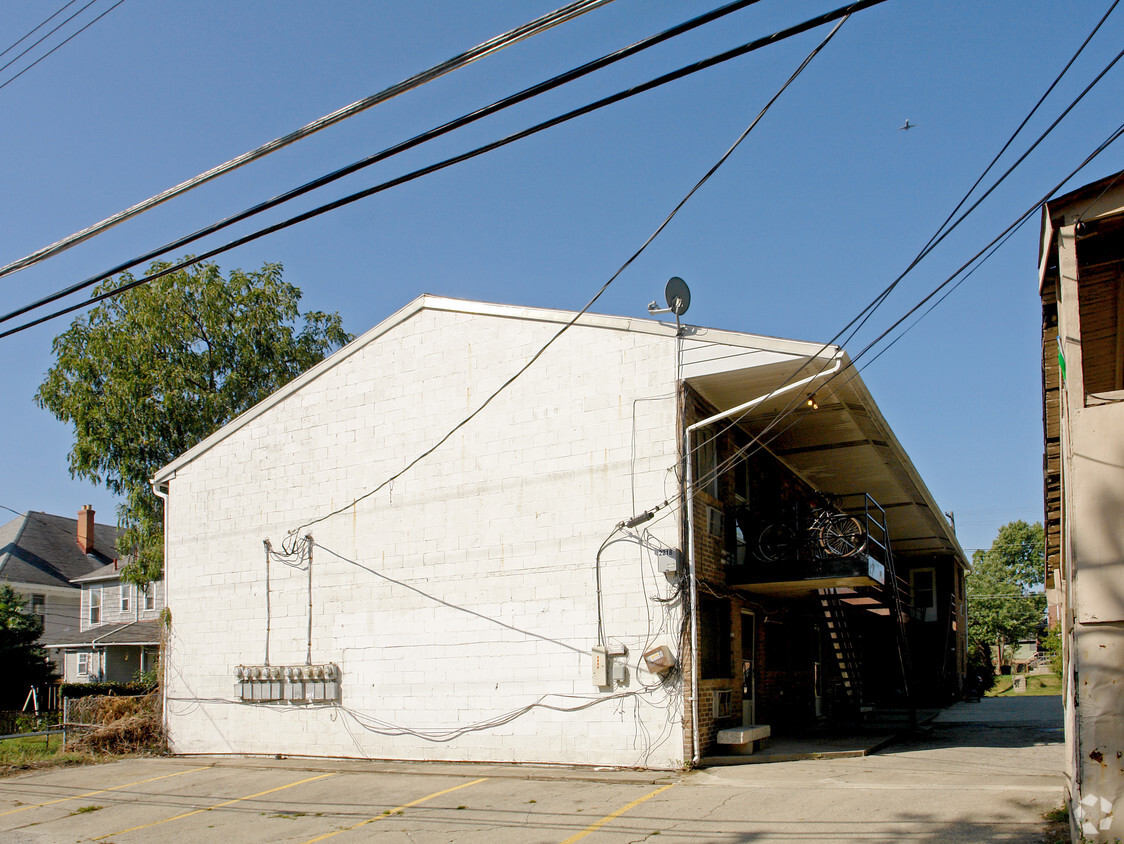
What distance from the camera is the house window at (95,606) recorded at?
126 ft

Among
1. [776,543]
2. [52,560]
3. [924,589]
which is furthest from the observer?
[52,560]

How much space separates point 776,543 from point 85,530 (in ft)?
132

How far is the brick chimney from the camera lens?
4544cm

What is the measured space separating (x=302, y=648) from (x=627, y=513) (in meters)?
A: 6.52

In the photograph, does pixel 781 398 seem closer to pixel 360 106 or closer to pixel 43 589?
pixel 360 106

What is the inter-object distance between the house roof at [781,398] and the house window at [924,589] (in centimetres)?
775

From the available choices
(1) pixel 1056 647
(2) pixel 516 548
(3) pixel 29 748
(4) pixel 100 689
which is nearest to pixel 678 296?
(2) pixel 516 548

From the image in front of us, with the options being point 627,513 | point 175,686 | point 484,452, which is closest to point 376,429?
point 484,452

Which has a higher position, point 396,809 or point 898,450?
point 898,450

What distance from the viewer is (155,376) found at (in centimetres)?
2814

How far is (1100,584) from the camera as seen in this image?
22.1 feet

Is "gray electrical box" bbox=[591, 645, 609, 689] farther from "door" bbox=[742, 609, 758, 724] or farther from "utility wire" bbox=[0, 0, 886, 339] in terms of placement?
"utility wire" bbox=[0, 0, 886, 339]

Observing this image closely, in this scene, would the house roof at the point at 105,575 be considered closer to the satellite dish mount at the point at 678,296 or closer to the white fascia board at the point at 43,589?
the white fascia board at the point at 43,589

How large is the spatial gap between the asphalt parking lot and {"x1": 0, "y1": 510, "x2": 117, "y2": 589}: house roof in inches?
1175
